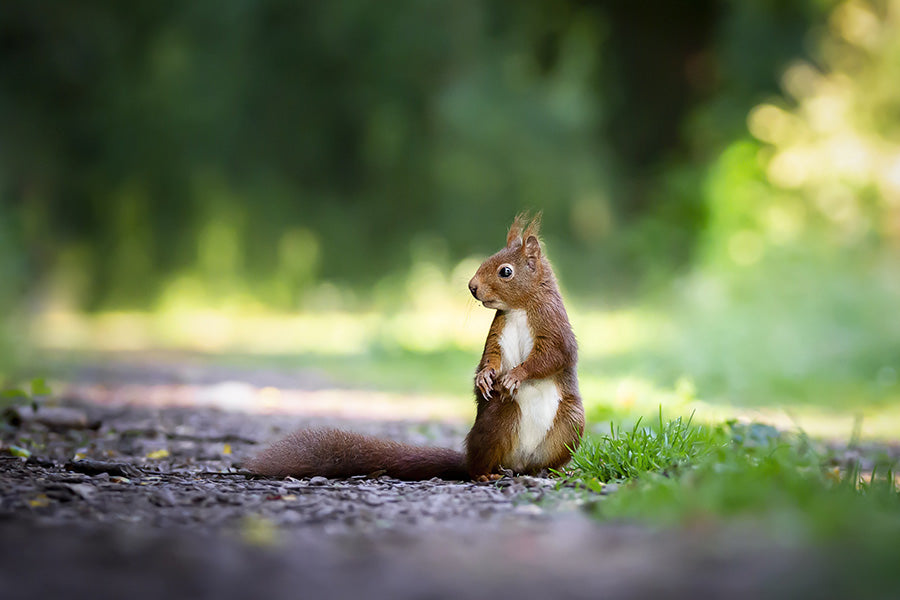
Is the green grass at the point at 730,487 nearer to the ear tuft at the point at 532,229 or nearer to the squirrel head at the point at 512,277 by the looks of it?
the squirrel head at the point at 512,277

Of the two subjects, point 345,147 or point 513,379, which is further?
point 345,147

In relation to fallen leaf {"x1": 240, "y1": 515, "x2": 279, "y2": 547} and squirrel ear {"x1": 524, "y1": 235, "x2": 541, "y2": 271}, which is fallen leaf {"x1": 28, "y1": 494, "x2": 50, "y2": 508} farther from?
squirrel ear {"x1": 524, "y1": 235, "x2": 541, "y2": 271}

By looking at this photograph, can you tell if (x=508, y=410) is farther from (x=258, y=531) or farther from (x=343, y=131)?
(x=343, y=131)

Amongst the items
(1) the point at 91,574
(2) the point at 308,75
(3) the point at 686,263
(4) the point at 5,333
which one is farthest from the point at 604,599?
(2) the point at 308,75

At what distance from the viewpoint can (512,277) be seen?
4.28 metres

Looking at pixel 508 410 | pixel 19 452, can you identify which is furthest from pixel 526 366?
pixel 19 452

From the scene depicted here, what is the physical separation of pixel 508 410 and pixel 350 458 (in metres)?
0.77

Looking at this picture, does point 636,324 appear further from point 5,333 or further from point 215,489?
point 215,489

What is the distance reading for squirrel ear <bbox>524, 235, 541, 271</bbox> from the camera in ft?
14.2

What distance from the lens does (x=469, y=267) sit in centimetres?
1462

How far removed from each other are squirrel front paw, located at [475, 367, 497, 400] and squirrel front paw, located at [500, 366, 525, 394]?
0.20ft

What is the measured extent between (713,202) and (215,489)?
1067 cm

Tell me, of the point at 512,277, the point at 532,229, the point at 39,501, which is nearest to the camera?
the point at 39,501

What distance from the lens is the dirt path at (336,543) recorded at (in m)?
2.25
